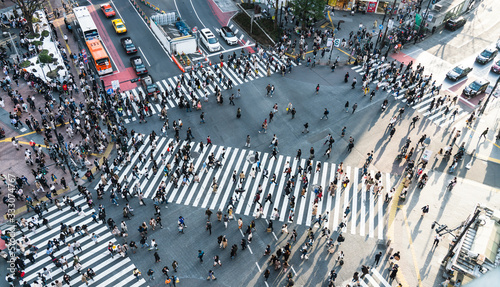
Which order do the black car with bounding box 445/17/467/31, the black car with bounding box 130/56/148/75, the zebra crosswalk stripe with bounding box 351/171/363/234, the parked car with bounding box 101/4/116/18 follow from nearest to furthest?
the zebra crosswalk stripe with bounding box 351/171/363/234
the black car with bounding box 130/56/148/75
the black car with bounding box 445/17/467/31
the parked car with bounding box 101/4/116/18

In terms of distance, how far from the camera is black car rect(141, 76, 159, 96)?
4691 cm

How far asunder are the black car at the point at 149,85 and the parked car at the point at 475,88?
39.7 m

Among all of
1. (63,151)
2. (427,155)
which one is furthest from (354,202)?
(63,151)

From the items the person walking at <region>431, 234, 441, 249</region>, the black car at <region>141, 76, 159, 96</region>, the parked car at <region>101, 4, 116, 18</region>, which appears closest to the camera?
the person walking at <region>431, 234, 441, 249</region>

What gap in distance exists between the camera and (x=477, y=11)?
218ft

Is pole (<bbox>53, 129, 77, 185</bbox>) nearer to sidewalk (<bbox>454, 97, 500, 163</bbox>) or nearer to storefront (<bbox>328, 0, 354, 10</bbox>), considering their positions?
sidewalk (<bbox>454, 97, 500, 163</bbox>)

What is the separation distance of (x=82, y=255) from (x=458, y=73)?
5030cm

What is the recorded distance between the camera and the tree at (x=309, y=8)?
187ft

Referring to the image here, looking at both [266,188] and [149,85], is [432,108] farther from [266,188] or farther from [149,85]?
[149,85]

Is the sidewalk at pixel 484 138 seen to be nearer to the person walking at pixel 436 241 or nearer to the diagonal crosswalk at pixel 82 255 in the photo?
the person walking at pixel 436 241

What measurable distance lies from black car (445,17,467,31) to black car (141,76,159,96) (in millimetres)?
48258

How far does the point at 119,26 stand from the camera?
2323 inches

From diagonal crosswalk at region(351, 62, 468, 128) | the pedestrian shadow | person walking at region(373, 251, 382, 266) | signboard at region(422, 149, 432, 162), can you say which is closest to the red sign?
diagonal crosswalk at region(351, 62, 468, 128)

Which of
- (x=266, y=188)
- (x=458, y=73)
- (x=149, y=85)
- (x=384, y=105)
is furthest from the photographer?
(x=458, y=73)
